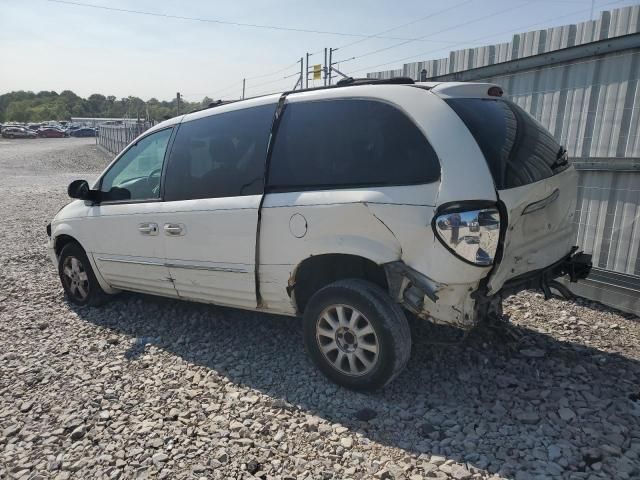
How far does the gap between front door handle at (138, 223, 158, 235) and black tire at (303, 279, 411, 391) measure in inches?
63.1

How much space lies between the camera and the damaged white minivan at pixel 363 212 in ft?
9.14

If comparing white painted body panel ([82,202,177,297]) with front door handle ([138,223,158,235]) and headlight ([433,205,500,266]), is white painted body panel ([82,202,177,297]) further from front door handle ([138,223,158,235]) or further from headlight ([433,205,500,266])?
headlight ([433,205,500,266])

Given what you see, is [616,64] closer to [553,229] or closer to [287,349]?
[553,229]

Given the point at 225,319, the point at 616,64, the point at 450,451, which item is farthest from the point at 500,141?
the point at 225,319

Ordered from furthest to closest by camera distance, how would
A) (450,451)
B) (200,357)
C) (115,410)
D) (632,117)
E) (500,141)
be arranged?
(632,117) < (200,357) < (115,410) < (500,141) < (450,451)

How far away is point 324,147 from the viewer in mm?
3311

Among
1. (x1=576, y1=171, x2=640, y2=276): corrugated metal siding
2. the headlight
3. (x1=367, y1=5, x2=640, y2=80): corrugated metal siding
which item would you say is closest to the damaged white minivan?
the headlight

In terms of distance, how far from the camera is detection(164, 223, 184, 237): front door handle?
3920mm

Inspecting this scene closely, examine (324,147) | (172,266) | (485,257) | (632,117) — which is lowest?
(172,266)

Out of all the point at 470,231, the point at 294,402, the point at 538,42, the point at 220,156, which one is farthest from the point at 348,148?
the point at 538,42

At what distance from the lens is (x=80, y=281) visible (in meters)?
5.04

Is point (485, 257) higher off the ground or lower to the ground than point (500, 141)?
lower

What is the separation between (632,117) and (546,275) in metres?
2.26

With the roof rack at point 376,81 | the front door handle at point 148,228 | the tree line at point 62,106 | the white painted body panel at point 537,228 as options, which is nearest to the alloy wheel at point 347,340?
the white painted body panel at point 537,228
